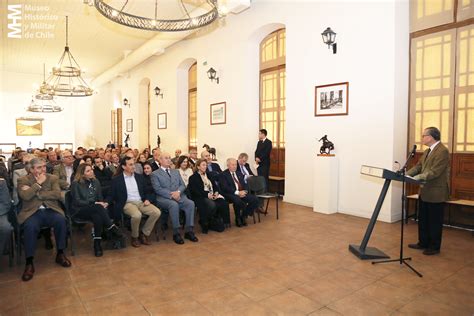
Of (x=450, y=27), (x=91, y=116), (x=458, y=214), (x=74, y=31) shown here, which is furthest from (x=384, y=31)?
(x=91, y=116)

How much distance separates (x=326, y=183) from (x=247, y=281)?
3.14 meters

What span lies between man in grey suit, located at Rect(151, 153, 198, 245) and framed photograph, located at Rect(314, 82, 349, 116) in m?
2.92

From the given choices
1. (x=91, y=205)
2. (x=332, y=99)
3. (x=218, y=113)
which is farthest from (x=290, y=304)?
(x=218, y=113)

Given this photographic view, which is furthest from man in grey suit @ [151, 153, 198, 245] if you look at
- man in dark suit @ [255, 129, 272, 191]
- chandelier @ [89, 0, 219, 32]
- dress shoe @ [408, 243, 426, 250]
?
dress shoe @ [408, 243, 426, 250]

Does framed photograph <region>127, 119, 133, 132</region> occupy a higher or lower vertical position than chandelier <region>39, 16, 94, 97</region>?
lower

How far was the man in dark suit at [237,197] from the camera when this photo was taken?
5.00m

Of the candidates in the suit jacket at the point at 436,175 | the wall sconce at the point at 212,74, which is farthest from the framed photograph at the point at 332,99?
the wall sconce at the point at 212,74

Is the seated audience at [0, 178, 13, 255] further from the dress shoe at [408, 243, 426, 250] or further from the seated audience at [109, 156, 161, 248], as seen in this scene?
the dress shoe at [408, 243, 426, 250]

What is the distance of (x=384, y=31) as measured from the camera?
5.08 metres

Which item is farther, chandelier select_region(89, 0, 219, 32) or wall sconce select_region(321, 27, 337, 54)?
wall sconce select_region(321, 27, 337, 54)

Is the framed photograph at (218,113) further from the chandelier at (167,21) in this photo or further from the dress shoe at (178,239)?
the dress shoe at (178,239)

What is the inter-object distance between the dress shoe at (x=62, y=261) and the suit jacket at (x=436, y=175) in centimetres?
382

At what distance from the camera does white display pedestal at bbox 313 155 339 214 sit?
5.70 metres

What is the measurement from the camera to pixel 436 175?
3625mm
